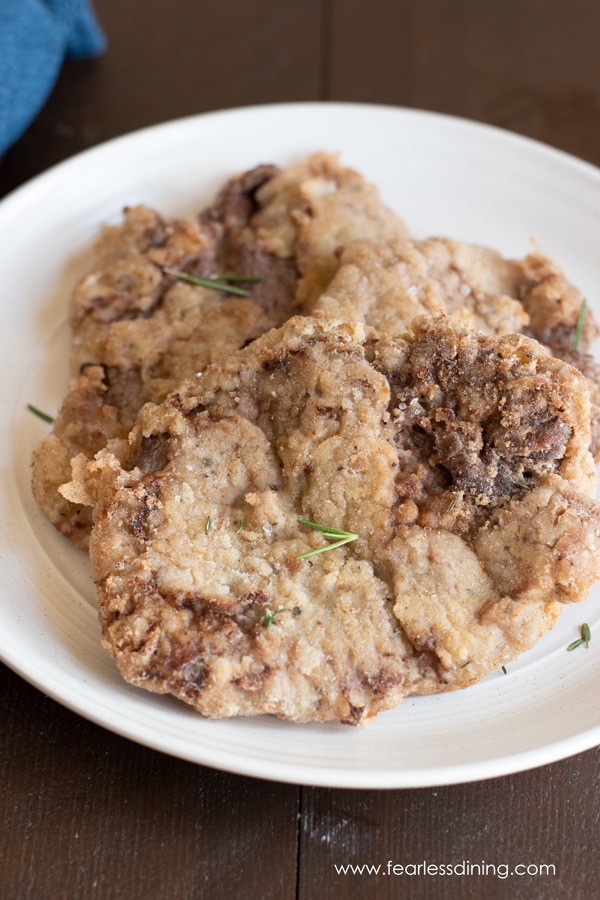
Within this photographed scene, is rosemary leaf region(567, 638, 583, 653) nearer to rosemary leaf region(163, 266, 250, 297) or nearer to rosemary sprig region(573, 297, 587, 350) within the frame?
rosemary sprig region(573, 297, 587, 350)

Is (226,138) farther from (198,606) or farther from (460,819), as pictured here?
(460,819)

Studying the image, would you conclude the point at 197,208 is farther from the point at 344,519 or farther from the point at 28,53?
the point at 344,519

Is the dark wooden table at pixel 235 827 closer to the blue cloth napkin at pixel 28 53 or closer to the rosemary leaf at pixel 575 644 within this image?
the rosemary leaf at pixel 575 644

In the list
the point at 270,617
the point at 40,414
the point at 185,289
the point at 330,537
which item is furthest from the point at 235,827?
the point at 185,289

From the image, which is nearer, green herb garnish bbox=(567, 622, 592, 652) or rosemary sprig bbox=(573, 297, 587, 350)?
green herb garnish bbox=(567, 622, 592, 652)

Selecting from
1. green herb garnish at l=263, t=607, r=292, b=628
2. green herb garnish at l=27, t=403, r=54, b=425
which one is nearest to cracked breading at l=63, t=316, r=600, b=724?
green herb garnish at l=263, t=607, r=292, b=628

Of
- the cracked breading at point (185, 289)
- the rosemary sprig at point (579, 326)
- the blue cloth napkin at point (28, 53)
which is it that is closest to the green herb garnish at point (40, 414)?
the cracked breading at point (185, 289)

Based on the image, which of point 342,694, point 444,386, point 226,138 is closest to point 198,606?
point 342,694
